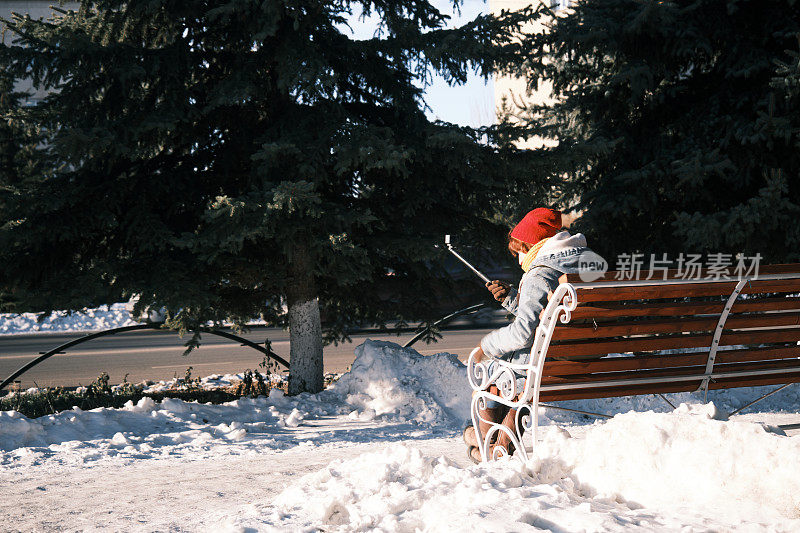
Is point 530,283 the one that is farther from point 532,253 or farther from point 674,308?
point 674,308

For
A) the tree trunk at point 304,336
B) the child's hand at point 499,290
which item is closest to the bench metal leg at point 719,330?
the child's hand at point 499,290

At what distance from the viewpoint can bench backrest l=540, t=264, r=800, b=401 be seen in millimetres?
3682

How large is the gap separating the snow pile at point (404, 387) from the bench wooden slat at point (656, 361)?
282 cm

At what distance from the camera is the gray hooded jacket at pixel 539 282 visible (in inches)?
148

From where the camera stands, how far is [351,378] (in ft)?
24.1

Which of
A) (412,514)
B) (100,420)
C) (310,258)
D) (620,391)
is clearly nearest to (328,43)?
(310,258)

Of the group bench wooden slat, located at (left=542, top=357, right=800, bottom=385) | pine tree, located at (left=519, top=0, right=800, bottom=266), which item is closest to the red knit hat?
bench wooden slat, located at (left=542, top=357, right=800, bottom=385)

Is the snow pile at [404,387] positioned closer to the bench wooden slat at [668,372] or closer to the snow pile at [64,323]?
the bench wooden slat at [668,372]

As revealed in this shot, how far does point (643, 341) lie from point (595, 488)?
96 centimetres

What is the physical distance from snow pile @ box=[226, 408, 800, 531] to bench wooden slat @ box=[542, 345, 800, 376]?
0.36 m

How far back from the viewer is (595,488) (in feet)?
11.4

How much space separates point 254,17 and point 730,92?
6.24 metres

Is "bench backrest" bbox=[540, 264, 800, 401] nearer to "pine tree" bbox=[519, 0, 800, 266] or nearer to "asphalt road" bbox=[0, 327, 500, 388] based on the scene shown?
"pine tree" bbox=[519, 0, 800, 266]

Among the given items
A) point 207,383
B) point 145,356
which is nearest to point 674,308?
point 207,383
